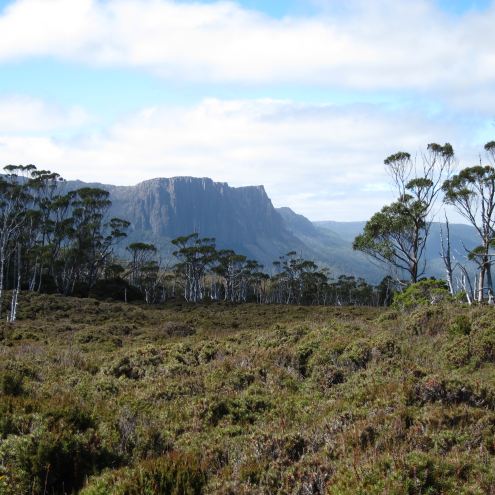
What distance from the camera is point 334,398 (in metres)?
7.97

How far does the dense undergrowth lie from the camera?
4594mm

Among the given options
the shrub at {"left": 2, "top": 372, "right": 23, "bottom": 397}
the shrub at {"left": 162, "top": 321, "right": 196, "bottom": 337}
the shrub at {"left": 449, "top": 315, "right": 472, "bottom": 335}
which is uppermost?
the shrub at {"left": 449, "top": 315, "right": 472, "bottom": 335}

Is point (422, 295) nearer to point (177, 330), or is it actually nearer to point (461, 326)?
point (461, 326)

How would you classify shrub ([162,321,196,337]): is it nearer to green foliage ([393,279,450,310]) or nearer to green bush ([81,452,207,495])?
green foliage ([393,279,450,310])

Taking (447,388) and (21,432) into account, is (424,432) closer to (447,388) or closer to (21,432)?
(447,388)

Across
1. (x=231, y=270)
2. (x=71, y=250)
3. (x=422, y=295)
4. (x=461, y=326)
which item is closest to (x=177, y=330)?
(x=422, y=295)

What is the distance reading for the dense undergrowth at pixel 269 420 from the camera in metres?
4.59

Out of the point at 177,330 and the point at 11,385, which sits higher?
the point at 11,385

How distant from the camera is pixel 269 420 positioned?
7.31 metres

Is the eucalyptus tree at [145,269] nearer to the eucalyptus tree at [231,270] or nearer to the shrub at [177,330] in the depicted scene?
the eucalyptus tree at [231,270]

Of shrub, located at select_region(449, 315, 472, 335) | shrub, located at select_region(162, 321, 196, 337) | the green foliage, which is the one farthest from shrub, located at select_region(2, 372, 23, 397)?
the green foliage

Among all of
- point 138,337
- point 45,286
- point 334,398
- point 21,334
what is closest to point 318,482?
point 334,398

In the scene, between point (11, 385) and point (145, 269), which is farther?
point (145, 269)

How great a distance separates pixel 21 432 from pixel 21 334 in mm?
17524
